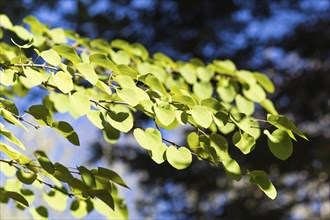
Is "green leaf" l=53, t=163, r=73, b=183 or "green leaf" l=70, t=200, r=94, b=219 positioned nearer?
"green leaf" l=53, t=163, r=73, b=183

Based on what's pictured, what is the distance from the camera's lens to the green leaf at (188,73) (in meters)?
1.17

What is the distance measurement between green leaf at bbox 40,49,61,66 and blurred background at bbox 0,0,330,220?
9.86 feet

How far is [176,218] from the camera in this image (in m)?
4.61

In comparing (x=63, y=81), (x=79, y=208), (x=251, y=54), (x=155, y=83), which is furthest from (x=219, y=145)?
(x=251, y=54)

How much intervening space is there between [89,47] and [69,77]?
21.7 inches

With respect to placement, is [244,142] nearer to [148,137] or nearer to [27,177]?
[148,137]

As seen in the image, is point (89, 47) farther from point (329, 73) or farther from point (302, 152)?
point (329, 73)

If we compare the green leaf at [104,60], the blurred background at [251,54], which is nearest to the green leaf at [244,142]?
the green leaf at [104,60]

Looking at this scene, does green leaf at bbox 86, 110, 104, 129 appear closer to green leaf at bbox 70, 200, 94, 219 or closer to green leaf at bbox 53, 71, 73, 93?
green leaf at bbox 53, 71, 73, 93

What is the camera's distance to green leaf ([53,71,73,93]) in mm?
686

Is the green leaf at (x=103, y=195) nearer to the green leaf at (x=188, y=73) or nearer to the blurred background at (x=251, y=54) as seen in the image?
the green leaf at (x=188, y=73)

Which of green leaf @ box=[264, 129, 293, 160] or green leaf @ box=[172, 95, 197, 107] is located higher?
green leaf @ box=[172, 95, 197, 107]

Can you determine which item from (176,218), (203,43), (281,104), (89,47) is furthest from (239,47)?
(89,47)

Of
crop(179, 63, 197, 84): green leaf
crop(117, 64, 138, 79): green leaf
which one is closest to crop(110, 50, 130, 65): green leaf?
crop(179, 63, 197, 84): green leaf
